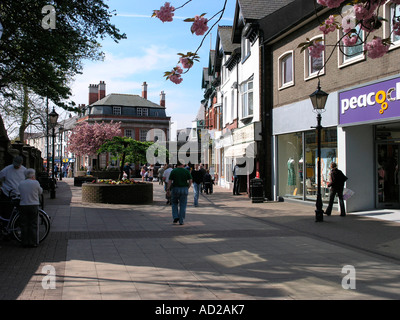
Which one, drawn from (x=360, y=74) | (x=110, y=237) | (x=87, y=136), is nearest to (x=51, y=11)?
(x=110, y=237)

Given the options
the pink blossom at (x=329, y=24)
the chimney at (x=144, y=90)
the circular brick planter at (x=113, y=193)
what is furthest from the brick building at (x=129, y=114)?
the pink blossom at (x=329, y=24)

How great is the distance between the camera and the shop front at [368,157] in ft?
44.3

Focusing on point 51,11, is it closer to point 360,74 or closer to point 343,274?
point 360,74

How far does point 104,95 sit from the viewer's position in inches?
3014

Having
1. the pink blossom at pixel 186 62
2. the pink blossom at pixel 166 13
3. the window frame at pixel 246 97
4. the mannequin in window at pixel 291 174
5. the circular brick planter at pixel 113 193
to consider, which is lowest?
the circular brick planter at pixel 113 193

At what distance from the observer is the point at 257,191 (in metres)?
18.2

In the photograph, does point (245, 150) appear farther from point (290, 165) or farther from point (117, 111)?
point (117, 111)

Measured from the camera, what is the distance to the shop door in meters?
13.7

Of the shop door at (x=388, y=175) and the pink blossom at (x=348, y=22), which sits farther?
the shop door at (x=388, y=175)

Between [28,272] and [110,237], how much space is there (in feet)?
10.5

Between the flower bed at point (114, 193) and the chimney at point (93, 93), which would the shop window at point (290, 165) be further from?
the chimney at point (93, 93)

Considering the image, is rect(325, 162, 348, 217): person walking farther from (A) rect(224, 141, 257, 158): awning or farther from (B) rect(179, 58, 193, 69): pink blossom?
(B) rect(179, 58, 193, 69): pink blossom

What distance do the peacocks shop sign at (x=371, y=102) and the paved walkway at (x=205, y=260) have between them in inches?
124

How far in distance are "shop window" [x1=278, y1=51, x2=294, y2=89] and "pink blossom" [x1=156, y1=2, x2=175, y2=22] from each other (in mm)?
13178
